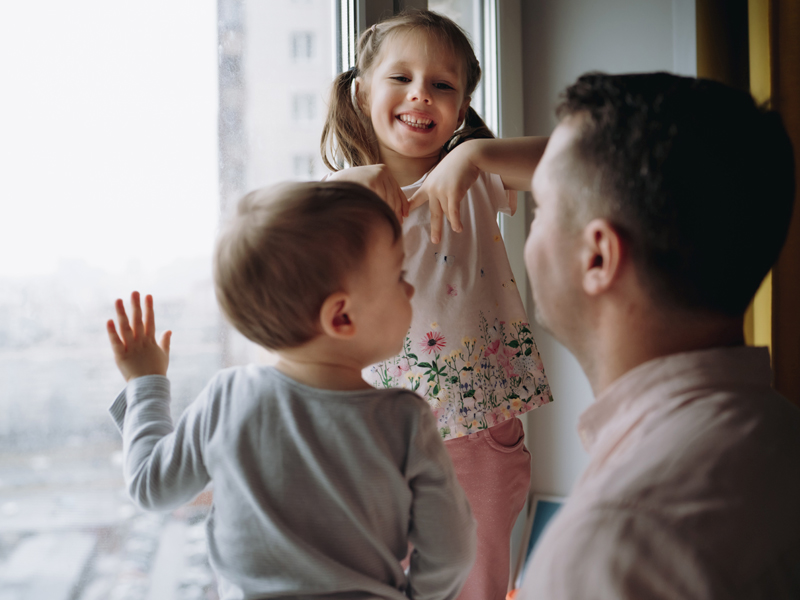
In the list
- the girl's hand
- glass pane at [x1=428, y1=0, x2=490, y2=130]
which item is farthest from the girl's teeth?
glass pane at [x1=428, y1=0, x2=490, y2=130]

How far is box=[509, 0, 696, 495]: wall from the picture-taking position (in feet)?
6.89

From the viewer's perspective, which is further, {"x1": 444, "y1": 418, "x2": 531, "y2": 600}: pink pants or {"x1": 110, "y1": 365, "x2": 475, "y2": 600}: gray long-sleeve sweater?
{"x1": 444, "y1": 418, "x2": 531, "y2": 600}: pink pants

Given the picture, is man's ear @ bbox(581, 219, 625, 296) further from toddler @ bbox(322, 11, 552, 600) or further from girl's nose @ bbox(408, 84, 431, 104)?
girl's nose @ bbox(408, 84, 431, 104)

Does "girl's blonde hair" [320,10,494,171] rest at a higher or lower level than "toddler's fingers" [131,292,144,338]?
higher

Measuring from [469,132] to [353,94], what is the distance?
255 millimetres

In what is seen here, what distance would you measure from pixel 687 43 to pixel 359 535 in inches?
73.4

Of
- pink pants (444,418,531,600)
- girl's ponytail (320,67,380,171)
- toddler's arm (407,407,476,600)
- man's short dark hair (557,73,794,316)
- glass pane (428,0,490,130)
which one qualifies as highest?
glass pane (428,0,490,130)

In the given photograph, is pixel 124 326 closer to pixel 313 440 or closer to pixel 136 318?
pixel 136 318

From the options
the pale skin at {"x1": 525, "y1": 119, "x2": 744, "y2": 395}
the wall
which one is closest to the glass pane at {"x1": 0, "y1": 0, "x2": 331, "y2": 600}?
the pale skin at {"x1": 525, "y1": 119, "x2": 744, "y2": 395}

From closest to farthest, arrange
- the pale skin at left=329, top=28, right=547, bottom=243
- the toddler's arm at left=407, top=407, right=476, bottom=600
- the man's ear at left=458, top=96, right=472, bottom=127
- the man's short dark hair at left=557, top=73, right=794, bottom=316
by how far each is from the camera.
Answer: the man's short dark hair at left=557, top=73, right=794, bottom=316 < the toddler's arm at left=407, top=407, right=476, bottom=600 < the pale skin at left=329, top=28, right=547, bottom=243 < the man's ear at left=458, top=96, right=472, bottom=127

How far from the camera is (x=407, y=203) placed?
3.52 ft

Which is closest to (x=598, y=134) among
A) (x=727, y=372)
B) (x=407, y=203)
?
(x=727, y=372)

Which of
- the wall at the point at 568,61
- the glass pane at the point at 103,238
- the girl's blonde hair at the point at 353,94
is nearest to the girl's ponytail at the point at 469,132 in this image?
the girl's blonde hair at the point at 353,94

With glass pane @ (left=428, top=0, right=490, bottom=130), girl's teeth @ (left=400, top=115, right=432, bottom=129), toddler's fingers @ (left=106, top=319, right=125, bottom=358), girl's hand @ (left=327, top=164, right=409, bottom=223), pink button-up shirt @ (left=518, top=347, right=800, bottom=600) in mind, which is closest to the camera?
pink button-up shirt @ (left=518, top=347, right=800, bottom=600)
